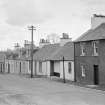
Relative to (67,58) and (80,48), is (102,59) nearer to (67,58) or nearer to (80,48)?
(80,48)

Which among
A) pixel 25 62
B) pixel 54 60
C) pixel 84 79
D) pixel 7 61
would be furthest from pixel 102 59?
pixel 7 61

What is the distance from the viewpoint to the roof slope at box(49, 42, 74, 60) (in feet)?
138

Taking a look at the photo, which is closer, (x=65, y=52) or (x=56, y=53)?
(x=65, y=52)

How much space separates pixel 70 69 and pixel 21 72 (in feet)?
83.0

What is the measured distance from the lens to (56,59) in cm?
4528

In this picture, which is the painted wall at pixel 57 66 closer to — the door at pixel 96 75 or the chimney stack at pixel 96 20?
the chimney stack at pixel 96 20

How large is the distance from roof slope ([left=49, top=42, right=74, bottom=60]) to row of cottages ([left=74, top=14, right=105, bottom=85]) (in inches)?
154

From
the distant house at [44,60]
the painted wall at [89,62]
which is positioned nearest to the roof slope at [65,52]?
the distant house at [44,60]

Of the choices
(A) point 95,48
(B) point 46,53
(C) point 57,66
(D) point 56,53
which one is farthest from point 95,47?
(B) point 46,53

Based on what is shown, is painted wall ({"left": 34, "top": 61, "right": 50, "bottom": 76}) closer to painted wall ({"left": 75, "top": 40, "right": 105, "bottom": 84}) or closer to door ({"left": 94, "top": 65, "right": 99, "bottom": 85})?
painted wall ({"left": 75, "top": 40, "right": 105, "bottom": 84})

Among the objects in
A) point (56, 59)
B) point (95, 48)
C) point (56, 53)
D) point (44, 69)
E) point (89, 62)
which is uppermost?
point (56, 53)

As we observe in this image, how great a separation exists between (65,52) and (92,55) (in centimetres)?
1136

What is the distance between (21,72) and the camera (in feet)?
209

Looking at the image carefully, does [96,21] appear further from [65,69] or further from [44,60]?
[44,60]
